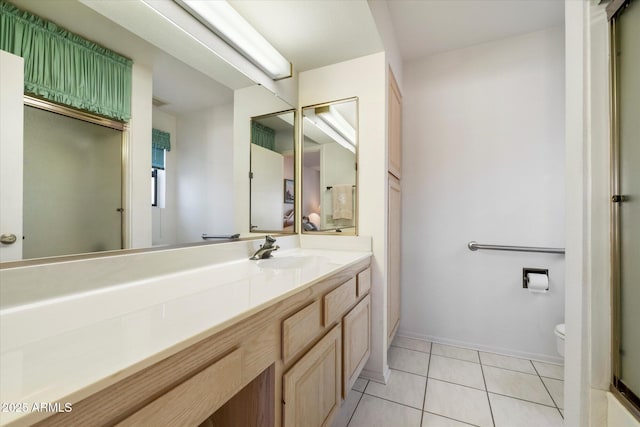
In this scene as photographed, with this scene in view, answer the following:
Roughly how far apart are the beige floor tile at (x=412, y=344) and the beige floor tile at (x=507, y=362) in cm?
39

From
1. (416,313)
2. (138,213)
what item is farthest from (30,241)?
(416,313)

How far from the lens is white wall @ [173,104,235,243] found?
3.52 feet

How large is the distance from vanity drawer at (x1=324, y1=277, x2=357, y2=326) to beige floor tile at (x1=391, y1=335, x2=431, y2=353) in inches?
44.4

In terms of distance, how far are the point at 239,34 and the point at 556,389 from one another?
2.75 metres

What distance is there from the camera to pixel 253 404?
0.78 metres

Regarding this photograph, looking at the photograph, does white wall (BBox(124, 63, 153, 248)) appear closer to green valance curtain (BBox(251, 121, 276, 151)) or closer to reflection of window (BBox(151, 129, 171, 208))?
→ reflection of window (BBox(151, 129, 171, 208))

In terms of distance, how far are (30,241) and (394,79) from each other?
7.02 ft

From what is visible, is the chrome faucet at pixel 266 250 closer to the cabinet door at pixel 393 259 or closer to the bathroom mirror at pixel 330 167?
the bathroom mirror at pixel 330 167

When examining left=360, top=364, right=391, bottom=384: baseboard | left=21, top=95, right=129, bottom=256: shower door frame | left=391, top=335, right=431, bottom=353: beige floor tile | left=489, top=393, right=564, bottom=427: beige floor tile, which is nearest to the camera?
left=21, top=95, right=129, bottom=256: shower door frame

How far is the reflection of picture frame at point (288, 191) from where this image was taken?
71.4 inches

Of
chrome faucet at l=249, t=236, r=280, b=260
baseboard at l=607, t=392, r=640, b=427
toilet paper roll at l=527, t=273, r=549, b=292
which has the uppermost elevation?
chrome faucet at l=249, t=236, r=280, b=260

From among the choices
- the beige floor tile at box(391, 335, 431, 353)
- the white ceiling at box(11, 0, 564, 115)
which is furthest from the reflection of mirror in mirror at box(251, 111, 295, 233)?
the beige floor tile at box(391, 335, 431, 353)

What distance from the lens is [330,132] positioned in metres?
1.83

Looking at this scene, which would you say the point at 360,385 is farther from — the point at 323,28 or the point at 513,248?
the point at 323,28
